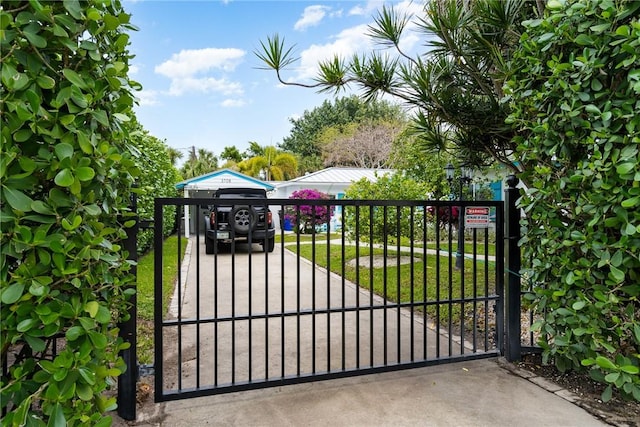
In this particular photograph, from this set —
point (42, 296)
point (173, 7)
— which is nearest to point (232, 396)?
point (42, 296)

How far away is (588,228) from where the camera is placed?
7.14ft

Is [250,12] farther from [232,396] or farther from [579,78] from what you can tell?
[232,396]

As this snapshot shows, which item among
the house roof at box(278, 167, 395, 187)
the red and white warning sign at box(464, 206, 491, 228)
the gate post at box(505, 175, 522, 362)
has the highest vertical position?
the house roof at box(278, 167, 395, 187)

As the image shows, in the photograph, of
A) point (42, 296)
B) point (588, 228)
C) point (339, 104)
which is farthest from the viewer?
point (339, 104)

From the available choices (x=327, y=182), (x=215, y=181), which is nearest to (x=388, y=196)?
(x=215, y=181)

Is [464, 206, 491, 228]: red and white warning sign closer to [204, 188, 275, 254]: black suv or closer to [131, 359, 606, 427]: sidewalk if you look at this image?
[131, 359, 606, 427]: sidewalk

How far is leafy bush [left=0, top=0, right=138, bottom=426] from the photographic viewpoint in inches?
42.6

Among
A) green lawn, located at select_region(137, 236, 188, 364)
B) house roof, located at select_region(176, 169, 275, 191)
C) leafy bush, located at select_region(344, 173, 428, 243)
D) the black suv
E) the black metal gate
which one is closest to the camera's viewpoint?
the black metal gate

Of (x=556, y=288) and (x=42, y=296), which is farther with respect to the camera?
(x=556, y=288)

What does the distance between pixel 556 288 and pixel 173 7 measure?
5.56 meters

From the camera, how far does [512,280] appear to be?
9.96ft

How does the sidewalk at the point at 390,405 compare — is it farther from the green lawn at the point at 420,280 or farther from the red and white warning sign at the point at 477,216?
the red and white warning sign at the point at 477,216

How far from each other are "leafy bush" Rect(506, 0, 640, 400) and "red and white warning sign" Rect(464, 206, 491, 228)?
0.41m

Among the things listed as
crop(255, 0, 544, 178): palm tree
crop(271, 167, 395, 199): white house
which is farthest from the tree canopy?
crop(255, 0, 544, 178): palm tree
